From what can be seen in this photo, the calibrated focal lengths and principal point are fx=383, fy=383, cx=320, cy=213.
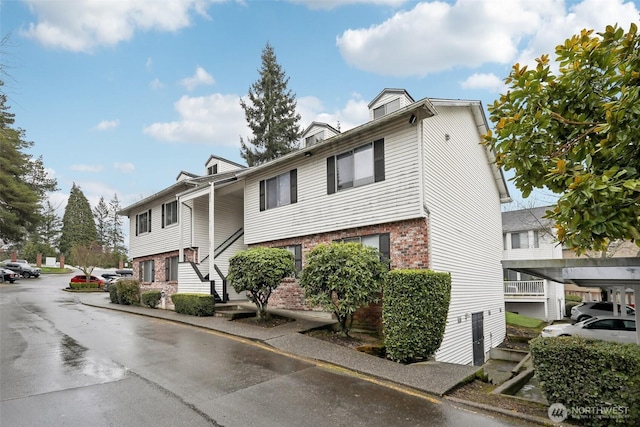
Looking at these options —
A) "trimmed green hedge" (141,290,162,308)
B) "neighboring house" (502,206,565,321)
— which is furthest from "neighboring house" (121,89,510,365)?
"neighboring house" (502,206,565,321)

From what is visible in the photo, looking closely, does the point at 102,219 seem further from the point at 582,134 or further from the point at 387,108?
the point at 582,134

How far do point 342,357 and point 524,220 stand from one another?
29.0 meters

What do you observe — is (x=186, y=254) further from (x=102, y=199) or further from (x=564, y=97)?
(x=102, y=199)

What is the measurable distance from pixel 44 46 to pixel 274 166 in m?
7.91

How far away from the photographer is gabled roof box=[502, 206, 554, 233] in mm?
30027

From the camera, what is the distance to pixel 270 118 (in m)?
36.5

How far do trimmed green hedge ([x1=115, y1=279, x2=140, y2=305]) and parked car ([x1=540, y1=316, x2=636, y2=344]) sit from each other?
19132 mm

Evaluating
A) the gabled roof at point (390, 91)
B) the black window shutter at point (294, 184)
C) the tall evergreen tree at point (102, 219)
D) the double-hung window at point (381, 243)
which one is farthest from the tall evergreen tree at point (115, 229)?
the double-hung window at point (381, 243)

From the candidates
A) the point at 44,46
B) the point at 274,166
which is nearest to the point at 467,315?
the point at 274,166

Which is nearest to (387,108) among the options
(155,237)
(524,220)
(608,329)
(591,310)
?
(608,329)

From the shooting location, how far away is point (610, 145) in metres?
4.60

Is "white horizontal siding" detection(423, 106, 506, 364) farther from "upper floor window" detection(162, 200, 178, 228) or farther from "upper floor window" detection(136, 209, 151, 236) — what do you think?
"upper floor window" detection(136, 209, 151, 236)

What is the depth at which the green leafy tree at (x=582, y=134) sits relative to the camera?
425cm

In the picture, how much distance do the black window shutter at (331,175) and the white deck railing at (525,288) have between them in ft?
70.2
